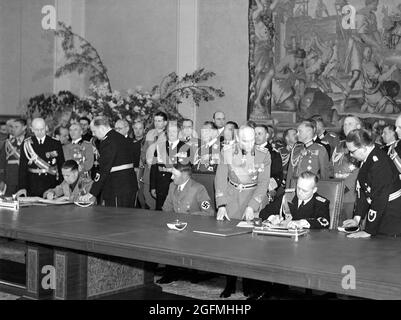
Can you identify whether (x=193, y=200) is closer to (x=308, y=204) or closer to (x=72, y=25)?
(x=308, y=204)

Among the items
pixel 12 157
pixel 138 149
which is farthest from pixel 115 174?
pixel 12 157

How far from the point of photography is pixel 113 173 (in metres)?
6.02

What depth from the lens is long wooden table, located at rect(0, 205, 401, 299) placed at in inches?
107

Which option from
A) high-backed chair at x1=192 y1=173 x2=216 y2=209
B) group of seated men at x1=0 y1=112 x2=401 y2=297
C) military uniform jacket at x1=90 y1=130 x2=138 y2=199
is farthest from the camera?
military uniform jacket at x1=90 y1=130 x2=138 y2=199

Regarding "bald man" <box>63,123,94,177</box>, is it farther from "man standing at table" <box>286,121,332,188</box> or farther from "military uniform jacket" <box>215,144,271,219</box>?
"military uniform jacket" <box>215,144,271,219</box>

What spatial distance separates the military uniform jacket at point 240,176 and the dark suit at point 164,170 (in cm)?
195

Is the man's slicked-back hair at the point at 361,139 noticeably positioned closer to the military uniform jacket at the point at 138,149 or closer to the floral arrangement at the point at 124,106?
the military uniform jacket at the point at 138,149

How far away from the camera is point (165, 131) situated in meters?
7.36

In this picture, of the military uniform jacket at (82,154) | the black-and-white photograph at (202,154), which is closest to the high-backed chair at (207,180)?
the black-and-white photograph at (202,154)

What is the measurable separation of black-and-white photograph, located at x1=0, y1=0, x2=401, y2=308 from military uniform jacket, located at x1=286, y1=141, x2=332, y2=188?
0.02 meters

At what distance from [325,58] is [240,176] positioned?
13.2 ft

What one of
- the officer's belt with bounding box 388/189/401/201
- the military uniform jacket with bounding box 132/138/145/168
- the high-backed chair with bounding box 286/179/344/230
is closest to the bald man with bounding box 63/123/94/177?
the military uniform jacket with bounding box 132/138/145/168

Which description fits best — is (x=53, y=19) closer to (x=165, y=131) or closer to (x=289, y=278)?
(x=165, y=131)

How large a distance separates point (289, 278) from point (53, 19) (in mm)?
9577
